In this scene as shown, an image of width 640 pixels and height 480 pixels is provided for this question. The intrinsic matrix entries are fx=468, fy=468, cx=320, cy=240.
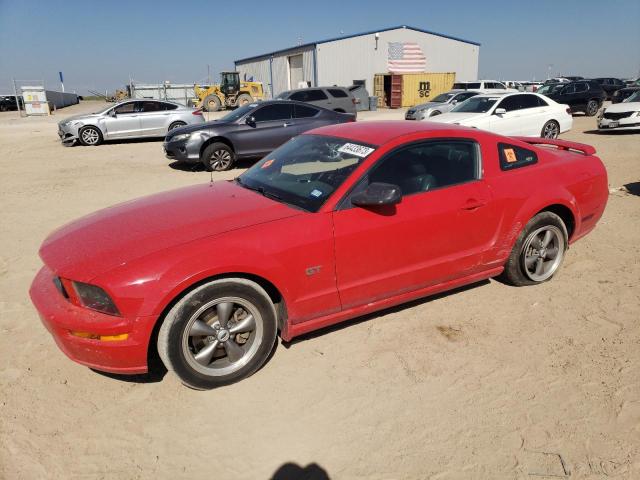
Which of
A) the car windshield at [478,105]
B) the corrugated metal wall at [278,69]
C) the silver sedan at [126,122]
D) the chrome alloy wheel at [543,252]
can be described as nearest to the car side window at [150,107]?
the silver sedan at [126,122]

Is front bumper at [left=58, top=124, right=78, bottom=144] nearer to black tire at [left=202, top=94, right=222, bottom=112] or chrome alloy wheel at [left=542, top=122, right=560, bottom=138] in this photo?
chrome alloy wheel at [left=542, top=122, right=560, bottom=138]

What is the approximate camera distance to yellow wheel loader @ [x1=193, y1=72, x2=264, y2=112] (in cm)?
3055

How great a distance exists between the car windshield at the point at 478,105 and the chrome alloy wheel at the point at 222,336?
10.8m

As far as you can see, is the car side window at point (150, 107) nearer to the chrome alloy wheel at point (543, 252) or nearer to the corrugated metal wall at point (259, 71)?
the chrome alloy wheel at point (543, 252)

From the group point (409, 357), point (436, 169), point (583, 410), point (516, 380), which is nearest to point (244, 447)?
point (409, 357)

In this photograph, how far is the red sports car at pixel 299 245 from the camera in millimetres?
2754

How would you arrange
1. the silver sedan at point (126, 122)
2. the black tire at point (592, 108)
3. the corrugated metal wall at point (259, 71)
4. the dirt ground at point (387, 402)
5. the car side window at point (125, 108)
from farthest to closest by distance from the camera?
the corrugated metal wall at point (259, 71) → the black tire at point (592, 108) → the car side window at point (125, 108) → the silver sedan at point (126, 122) → the dirt ground at point (387, 402)

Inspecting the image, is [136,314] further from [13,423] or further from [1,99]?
[1,99]

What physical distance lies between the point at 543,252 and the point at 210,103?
2930 cm

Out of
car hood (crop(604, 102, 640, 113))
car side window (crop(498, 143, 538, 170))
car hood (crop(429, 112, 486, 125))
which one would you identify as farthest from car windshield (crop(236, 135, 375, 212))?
car hood (crop(604, 102, 640, 113))

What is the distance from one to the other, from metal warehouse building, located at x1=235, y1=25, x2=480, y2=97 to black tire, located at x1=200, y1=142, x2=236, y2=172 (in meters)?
28.1

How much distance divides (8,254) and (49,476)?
3.85 metres

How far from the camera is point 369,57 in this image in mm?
37531

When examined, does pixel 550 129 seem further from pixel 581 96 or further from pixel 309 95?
pixel 581 96
